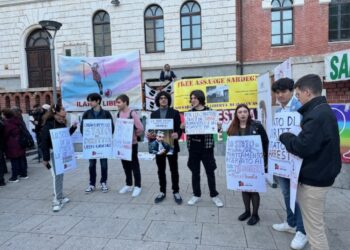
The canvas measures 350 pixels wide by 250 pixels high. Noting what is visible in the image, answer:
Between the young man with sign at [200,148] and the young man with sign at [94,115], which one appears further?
the young man with sign at [94,115]

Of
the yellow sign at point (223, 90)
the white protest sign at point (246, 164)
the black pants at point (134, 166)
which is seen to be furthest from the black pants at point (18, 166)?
the white protest sign at point (246, 164)

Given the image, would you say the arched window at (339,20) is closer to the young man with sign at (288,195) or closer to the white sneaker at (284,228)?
the young man with sign at (288,195)

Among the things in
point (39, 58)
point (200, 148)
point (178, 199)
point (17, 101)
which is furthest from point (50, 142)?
point (39, 58)

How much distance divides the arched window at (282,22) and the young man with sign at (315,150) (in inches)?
539

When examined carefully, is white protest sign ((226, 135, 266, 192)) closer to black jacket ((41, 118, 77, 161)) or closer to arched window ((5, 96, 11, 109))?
black jacket ((41, 118, 77, 161))

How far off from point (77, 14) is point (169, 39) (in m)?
5.55

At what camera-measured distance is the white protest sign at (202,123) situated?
14.9ft

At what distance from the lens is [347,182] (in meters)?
Result: 5.37

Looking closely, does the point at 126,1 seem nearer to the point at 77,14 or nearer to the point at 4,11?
the point at 77,14

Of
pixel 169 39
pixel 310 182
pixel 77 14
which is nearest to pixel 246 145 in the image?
pixel 310 182

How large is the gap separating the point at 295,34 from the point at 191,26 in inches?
217

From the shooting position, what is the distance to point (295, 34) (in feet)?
48.7

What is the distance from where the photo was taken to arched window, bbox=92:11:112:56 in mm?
16031

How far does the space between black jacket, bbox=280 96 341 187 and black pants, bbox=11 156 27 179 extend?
258 inches
